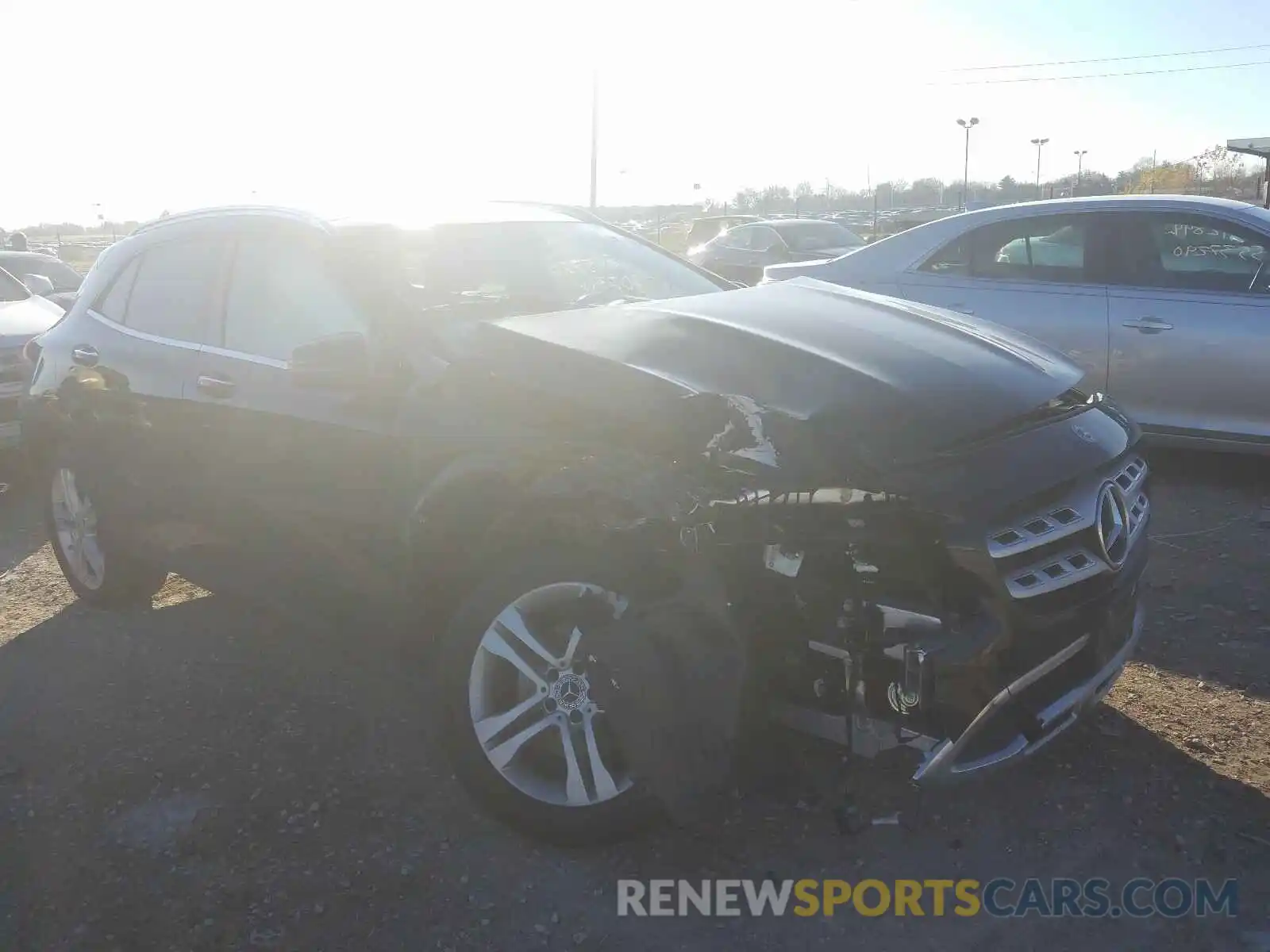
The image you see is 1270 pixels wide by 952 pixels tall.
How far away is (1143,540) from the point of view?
321 centimetres

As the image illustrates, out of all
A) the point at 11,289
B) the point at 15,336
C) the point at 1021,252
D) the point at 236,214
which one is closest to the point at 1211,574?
the point at 1021,252

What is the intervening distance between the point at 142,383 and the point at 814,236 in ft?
43.4

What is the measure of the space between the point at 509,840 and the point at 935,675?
Answer: 1372mm

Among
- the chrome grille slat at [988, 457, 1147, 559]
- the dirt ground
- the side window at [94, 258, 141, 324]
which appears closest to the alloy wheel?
the dirt ground

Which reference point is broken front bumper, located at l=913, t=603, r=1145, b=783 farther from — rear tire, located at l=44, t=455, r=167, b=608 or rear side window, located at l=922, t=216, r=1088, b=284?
rear side window, located at l=922, t=216, r=1088, b=284

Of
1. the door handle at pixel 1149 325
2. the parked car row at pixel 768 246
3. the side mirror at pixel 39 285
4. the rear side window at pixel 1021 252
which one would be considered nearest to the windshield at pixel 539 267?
the rear side window at pixel 1021 252

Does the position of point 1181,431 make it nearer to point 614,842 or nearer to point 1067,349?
point 1067,349

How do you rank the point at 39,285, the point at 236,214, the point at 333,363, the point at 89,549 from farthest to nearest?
the point at 39,285, the point at 89,549, the point at 236,214, the point at 333,363

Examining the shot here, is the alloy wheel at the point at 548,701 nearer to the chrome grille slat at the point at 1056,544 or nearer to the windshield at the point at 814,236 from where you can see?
the chrome grille slat at the point at 1056,544

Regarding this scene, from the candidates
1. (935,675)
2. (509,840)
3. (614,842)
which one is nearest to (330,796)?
(509,840)

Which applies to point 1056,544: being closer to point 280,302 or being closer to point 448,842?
point 448,842

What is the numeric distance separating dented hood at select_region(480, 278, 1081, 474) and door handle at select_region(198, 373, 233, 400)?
118cm

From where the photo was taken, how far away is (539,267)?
425 centimetres

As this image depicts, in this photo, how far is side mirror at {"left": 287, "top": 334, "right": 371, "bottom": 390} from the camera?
3.39 metres
